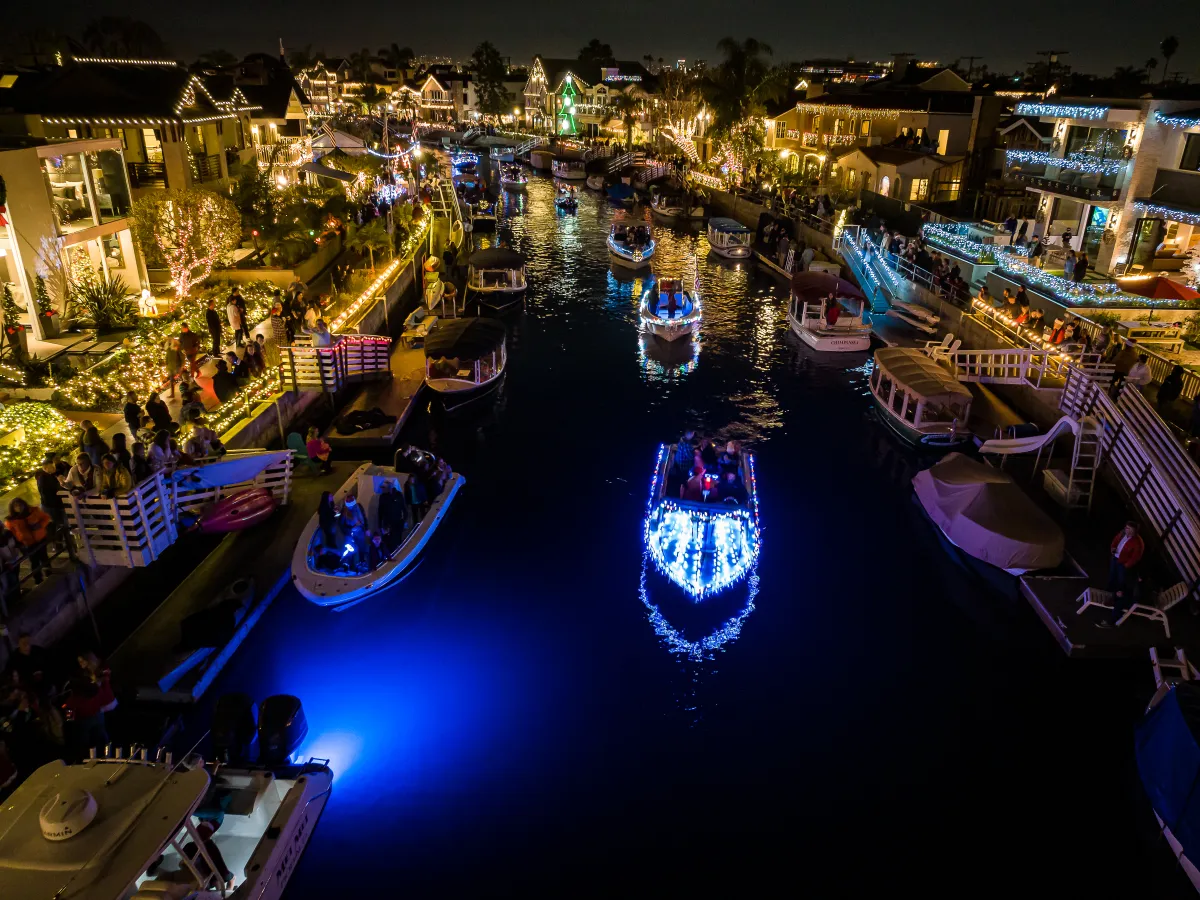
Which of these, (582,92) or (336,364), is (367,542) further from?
(582,92)

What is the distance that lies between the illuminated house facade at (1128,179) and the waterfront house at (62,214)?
127ft

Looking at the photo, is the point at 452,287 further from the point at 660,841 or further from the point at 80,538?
the point at 660,841

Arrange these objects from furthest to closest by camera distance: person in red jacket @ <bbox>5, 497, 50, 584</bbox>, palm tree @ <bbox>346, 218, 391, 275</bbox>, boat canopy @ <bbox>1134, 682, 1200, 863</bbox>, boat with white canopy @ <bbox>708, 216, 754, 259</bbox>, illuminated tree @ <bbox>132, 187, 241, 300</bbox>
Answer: boat with white canopy @ <bbox>708, 216, 754, 259</bbox>, palm tree @ <bbox>346, 218, 391, 275</bbox>, illuminated tree @ <bbox>132, 187, 241, 300</bbox>, person in red jacket @ <bbox>5, 497, 50, 584</bbox>, boat canopy @ <bbox>1134, 682, 1200, 863</bbox>

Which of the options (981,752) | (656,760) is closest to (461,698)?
(656,760)

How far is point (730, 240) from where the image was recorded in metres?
48.7

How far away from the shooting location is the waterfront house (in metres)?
22.9

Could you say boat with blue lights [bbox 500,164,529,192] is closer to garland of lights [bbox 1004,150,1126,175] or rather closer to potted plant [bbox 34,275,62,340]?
garland of lights [bbox 1004,150,1126,175]

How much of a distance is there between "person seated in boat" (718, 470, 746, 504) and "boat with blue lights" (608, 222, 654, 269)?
28734mm

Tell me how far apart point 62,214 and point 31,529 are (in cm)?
1696

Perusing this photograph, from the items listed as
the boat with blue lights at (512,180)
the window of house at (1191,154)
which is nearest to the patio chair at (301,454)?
the window of house at (1191,154)

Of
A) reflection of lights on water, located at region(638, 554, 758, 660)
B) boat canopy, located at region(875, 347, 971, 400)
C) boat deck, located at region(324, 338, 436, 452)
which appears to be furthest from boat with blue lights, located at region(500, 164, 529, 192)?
reflection of lights on water, located at region(638, 554, 758, 660)

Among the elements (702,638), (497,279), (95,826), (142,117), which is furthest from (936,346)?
(142,117)

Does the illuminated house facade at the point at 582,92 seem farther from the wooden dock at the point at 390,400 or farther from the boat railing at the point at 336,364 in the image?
the boat railing at the point at 336,364

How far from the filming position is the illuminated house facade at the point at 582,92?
372ft
